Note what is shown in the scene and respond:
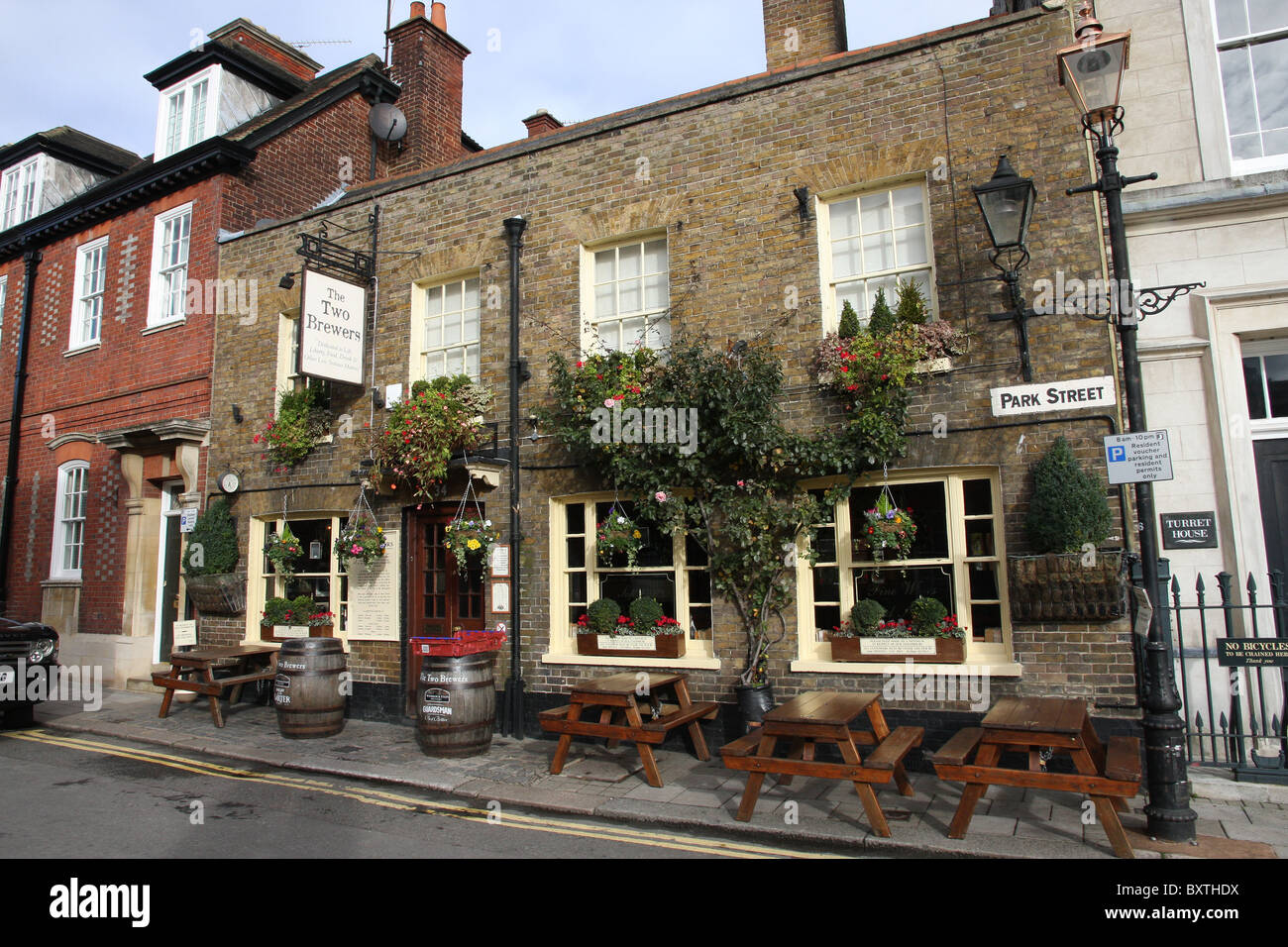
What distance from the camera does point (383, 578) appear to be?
1064 cm

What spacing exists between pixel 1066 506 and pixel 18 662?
12117mm

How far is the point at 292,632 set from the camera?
1123 cm

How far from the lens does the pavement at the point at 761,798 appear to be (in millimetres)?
5551

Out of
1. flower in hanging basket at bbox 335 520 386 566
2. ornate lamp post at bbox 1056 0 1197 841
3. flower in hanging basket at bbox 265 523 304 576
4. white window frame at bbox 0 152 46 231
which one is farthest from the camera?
white window frame at bbox 0 152 46 231

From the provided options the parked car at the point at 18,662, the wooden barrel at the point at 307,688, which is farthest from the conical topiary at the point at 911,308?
the parked car at the point at 18,662

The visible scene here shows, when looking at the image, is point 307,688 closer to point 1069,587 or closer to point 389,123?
point 1069,587

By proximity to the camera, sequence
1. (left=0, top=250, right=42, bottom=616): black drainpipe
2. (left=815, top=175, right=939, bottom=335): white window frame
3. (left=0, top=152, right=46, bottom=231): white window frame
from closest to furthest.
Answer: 1. (left=815, top=175, right=939, bottom=335): white window frame
2. (left=0, top=250, right=42, bottom=616): black drainpipe
3. (left=0, top=152, right=46, bottom=231): white window frame

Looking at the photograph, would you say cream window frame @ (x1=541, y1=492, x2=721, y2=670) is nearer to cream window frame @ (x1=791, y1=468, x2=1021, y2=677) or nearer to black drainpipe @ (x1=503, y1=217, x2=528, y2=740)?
black drainpipe @ (x1=503, y1=217, x2=528, y2=740)

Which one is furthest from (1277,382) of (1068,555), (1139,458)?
(1139,458)

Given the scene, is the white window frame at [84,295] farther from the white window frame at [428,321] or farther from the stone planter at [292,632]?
the white window frame at [428,321]

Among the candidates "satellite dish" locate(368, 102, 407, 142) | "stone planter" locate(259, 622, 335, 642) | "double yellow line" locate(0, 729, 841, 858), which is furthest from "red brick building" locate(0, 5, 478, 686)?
"double yellow line" locate(0, 729, 841, 858)

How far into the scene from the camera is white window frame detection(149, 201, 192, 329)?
13.7 meters

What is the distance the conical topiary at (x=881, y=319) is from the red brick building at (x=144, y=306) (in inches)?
367

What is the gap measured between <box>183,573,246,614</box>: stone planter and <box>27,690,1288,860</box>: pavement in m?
2.33
